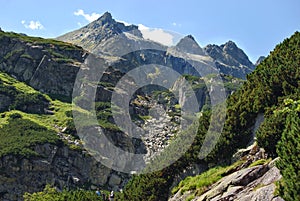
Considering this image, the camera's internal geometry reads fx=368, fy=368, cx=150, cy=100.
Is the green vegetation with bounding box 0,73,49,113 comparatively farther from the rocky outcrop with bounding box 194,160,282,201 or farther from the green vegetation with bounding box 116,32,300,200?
the rocky outcrop with bounding box 194,160,282,201

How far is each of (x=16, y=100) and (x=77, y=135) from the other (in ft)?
101

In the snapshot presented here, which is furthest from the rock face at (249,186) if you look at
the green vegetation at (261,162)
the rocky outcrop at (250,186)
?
the green vegetation at (261,162)

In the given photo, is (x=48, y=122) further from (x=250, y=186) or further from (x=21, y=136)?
(x=250, y=186)

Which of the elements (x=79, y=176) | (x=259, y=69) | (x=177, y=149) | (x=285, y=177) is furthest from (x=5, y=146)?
(x=285, y=177)

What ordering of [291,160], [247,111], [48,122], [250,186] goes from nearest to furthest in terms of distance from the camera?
[291,160], [250,186], [247,111], [48,122]

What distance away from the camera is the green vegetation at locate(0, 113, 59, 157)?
83.1 metres

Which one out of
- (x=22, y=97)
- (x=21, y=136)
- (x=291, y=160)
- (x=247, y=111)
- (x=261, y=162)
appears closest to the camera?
(x=291, y=160)

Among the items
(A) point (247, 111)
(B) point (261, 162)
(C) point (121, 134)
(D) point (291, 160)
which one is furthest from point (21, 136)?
(D) point (291, 160)

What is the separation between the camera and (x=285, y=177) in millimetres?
15430

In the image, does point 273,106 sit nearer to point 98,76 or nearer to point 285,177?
point 285,177

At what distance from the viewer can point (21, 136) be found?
299 feet

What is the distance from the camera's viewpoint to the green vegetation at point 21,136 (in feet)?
273

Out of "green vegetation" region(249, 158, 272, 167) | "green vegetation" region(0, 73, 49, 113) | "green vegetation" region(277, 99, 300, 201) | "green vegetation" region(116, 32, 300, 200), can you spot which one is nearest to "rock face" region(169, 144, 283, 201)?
"green vegetation" region(249, 158, 272, 167)

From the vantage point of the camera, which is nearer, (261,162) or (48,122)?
(261,162)
